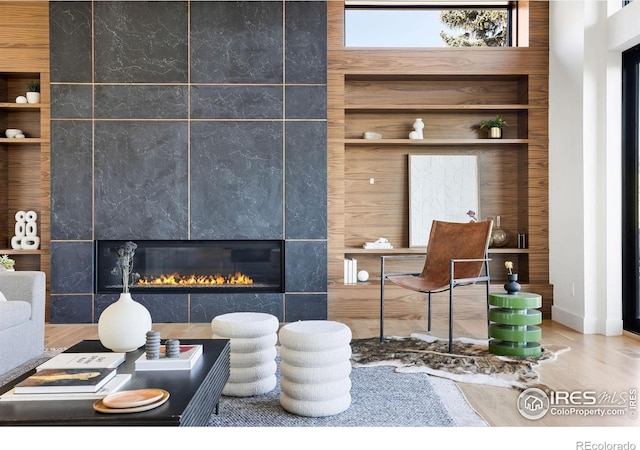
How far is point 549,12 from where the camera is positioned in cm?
517

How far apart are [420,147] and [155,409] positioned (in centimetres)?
428

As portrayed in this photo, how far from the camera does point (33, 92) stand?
5.09 metres

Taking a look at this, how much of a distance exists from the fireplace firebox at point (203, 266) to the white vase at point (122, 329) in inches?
98.8

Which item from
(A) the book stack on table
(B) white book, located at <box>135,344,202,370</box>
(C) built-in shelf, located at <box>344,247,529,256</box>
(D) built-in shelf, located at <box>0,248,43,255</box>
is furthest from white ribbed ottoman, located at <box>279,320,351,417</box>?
(D) built-in shelf, located at <box>0,248,43,255</box>

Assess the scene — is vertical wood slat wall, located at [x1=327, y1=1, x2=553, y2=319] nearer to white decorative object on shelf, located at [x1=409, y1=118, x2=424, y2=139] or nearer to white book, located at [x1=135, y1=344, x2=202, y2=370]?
A: white decorative object on shelf, located at [x1=409, y1=118, x2=424, y2=139]

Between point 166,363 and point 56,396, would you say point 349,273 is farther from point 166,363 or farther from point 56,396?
point 56,396

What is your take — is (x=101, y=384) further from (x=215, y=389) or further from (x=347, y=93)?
(x=347, y=93)

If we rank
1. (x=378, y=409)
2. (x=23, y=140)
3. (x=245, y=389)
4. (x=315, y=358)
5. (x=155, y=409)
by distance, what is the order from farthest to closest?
(x=23, y=140) < (x=245, y=389) < (x=378, y=409) < (x=315, y=358) < (x=155, y=409)

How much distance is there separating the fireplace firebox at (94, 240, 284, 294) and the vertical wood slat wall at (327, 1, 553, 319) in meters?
0.57

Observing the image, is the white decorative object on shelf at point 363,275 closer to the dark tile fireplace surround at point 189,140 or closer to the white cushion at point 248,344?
the dark tile fireplace surround at point 189,140

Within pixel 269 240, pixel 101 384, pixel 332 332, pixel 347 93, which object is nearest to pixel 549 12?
pixel 347 93

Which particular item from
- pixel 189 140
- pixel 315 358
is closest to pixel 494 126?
pixel 189 140

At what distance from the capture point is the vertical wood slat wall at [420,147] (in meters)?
5.11

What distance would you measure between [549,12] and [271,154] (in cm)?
290
